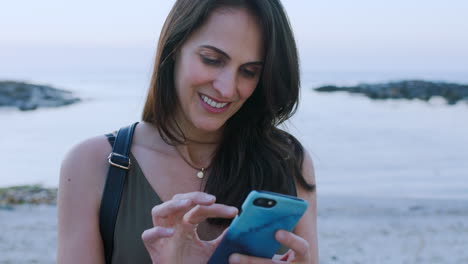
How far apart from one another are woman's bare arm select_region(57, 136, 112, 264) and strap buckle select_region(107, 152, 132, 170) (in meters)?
0.04

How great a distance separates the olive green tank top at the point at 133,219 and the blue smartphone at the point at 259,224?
452mm

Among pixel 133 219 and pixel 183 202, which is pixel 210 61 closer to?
pixel 133 219

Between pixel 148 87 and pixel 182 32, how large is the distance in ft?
1.40

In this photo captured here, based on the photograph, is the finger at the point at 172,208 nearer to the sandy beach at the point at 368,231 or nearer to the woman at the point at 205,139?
the woman at the point at 205,139

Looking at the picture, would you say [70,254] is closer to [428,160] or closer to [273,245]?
[273,245]

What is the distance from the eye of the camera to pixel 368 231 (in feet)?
30.9

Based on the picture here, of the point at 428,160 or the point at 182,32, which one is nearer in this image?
the point at 182,32

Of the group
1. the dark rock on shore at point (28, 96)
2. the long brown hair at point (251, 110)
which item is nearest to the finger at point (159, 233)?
the long brown hair at point (251, 110)

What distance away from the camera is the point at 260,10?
2582mm

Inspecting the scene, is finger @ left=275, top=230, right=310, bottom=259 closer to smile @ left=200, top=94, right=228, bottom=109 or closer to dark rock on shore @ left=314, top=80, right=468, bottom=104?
smile @ left=200, top=94, right=228, bottom=109

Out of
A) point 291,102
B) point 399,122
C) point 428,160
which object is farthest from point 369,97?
point 291,102

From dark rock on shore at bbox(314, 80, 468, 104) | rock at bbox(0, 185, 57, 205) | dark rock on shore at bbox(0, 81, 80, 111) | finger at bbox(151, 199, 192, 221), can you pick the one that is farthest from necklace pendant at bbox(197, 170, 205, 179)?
dark rock on shore at bbox(314, 80, 468, 104)

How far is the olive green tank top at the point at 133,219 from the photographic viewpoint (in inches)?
93.4

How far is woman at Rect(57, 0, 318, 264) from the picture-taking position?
2.37 metres
